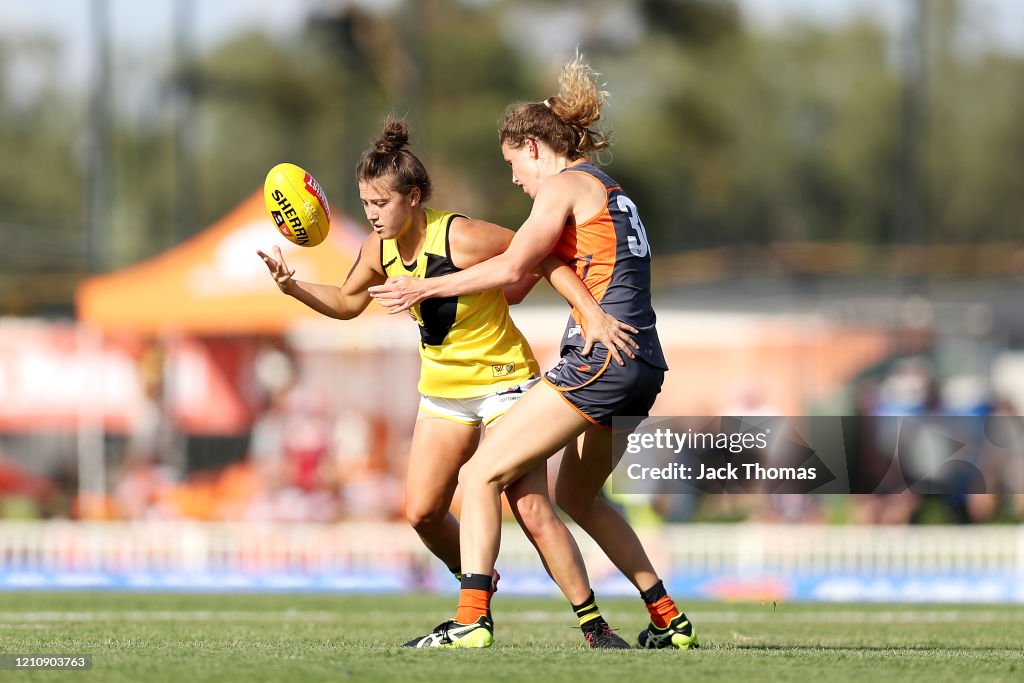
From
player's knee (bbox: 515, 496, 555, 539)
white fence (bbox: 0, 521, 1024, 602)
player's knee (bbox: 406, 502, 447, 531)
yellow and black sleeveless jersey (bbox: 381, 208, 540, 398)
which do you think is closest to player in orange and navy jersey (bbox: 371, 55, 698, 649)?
player's knee (bbox: 515, 496, 555, 539)

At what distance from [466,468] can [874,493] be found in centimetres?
893

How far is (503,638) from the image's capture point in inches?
313

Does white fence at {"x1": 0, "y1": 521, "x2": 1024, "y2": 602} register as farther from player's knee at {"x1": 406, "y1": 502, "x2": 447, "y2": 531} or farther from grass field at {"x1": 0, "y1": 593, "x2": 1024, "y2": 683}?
player's knee at {"x1": 406, "y1": 502, "x2": 447, "y2": 531}

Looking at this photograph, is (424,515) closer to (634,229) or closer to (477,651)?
(477,651)

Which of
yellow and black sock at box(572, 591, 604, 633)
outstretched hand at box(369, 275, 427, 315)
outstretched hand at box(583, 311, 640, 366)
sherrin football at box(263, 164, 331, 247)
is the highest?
sherrin football at box(263, 164, 331, 247)

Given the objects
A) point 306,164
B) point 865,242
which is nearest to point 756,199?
point 865,242

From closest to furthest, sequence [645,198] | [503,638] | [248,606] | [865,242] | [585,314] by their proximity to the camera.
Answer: [585,314] → [503,638] → [248,606] → [645,198] → [865,242]

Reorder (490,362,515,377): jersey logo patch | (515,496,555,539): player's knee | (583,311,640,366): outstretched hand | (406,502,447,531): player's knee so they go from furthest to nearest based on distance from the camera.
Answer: (406,502,447,531): player's knee < (490,362,515,377): jersey logo patch < (515,496,555,539): player's knee < (583,311,640,366): outstretched hand

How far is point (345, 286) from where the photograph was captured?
700cm

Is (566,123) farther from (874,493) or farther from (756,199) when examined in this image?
(756,199)

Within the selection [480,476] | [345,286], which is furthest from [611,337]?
[345,286]

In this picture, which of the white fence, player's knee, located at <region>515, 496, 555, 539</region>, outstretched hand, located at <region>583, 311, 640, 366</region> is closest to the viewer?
outstretched hand, located at <region>583, 311, 640, 366</region>

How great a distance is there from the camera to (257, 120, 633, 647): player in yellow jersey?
6523mm

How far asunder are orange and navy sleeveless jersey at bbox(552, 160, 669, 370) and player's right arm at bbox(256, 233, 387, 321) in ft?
3.19
